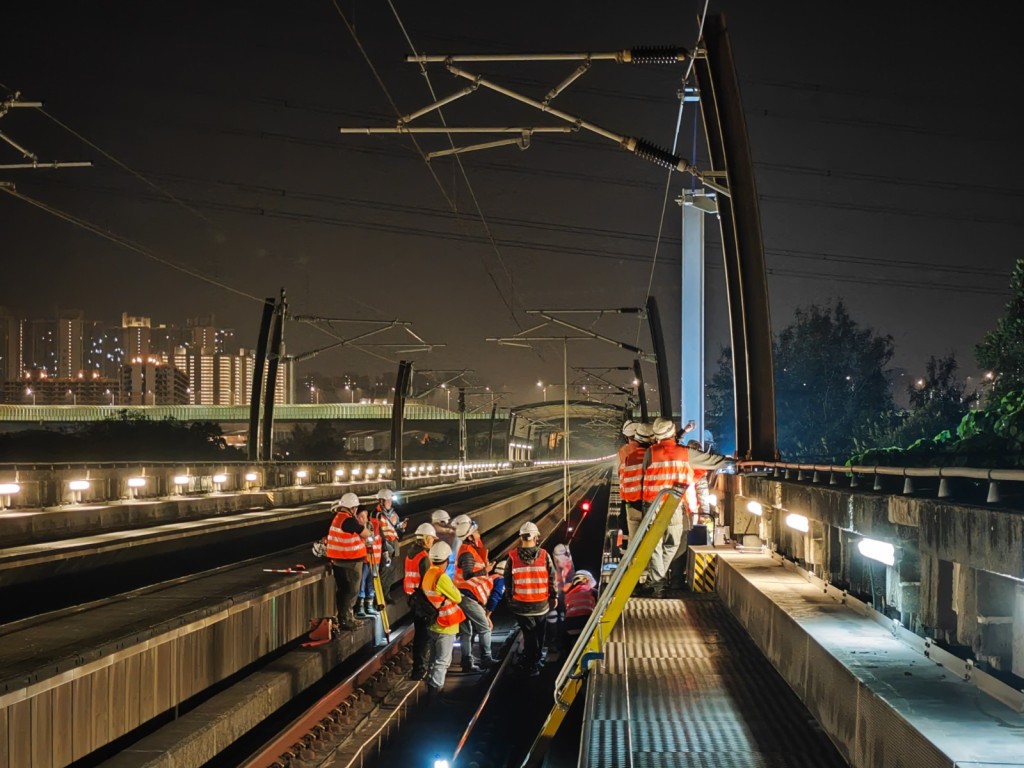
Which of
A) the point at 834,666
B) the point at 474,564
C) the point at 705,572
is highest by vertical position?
the point at 834,666

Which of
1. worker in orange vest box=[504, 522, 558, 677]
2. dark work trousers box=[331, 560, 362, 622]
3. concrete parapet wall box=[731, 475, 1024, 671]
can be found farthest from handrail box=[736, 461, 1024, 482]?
dark work trousers box=[331, 560, 362, 622]

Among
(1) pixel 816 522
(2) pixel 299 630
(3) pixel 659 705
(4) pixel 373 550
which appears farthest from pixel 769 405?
(3) pixel 659 705

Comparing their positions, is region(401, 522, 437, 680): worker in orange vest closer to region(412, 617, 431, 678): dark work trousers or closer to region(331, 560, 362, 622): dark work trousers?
region(412, 617, 431, 678): dark work trousers

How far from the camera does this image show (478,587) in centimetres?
1620

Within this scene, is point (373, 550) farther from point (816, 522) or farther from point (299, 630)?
point (816, 522)

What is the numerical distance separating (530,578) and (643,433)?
4.11 meters

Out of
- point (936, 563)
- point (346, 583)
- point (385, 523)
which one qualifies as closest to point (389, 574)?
point (385, 523)

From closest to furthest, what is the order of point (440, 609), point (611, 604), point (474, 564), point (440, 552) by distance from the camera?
1. point (611, 604)
2. point (440, 552)
3. point (440, 609)
4. point (474, 564)

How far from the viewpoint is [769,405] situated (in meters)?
19.7

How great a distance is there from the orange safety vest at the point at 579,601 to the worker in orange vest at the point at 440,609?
4909mm

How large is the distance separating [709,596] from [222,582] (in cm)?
750

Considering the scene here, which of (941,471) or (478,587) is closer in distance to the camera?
(941,471)

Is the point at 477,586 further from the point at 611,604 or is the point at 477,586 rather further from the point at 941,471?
the point at 941,471

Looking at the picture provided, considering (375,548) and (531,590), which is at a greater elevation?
(375,548)
